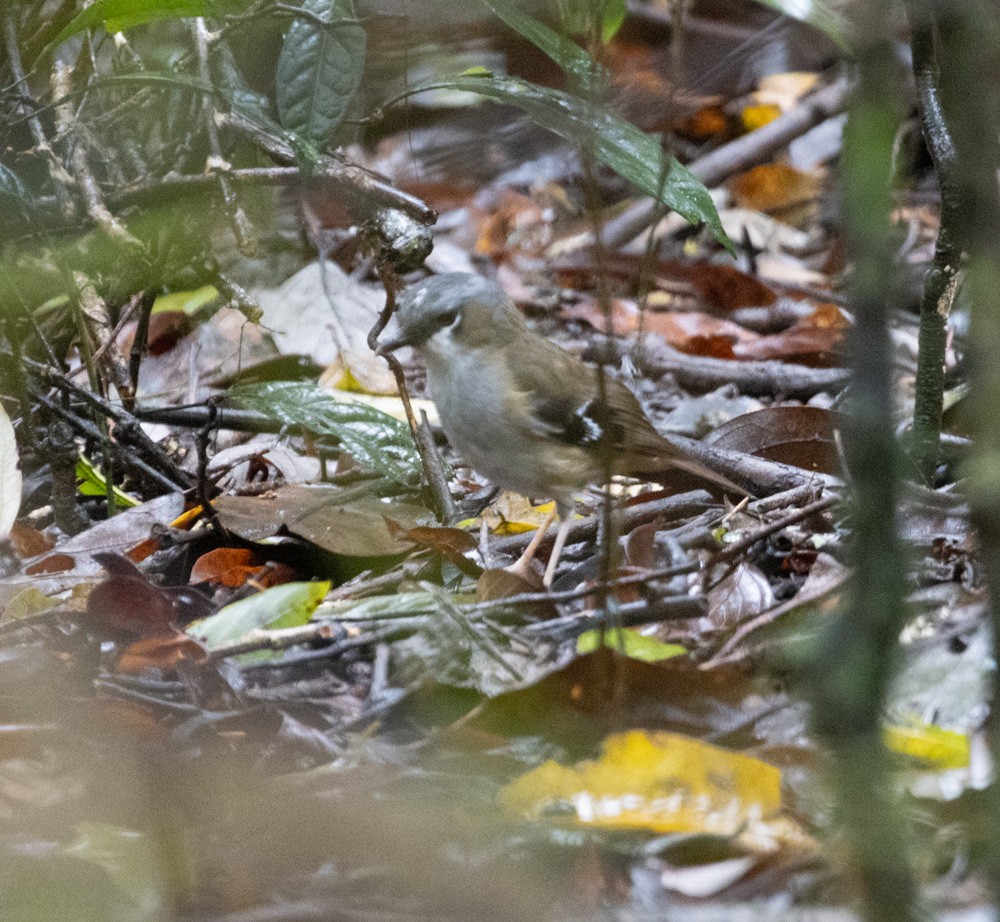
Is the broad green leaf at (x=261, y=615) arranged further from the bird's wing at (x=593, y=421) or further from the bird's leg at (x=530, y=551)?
the bird's wing at (x=593, y=421)

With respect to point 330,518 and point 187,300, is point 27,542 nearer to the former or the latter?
point 330,518

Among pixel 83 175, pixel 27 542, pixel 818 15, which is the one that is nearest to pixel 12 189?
pixel 83 175

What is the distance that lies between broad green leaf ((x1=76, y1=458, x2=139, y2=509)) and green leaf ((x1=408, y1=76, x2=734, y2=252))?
1.69 metres

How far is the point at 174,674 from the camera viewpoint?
298 cm

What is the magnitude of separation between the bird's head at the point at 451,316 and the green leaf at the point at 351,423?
26cm

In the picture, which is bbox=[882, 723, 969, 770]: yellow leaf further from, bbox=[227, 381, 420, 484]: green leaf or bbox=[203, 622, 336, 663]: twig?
bbox=[227, 381, 420, 484]: green leaf

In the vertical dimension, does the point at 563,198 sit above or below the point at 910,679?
above

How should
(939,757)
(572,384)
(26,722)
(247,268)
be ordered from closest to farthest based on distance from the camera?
1. (939,757)
2. (26,722)
3. (572,384)
4. (247,268)

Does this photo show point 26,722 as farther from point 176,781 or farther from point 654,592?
point 654,592

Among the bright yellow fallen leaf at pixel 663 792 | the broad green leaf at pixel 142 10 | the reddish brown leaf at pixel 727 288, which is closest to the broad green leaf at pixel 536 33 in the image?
the broad green leaf at pixel 142 10

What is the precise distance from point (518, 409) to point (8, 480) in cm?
145

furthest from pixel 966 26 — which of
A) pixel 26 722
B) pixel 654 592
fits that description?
pixel 26 722

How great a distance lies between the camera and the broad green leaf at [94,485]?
438 cm

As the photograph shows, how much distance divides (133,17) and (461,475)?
2.03 meters
